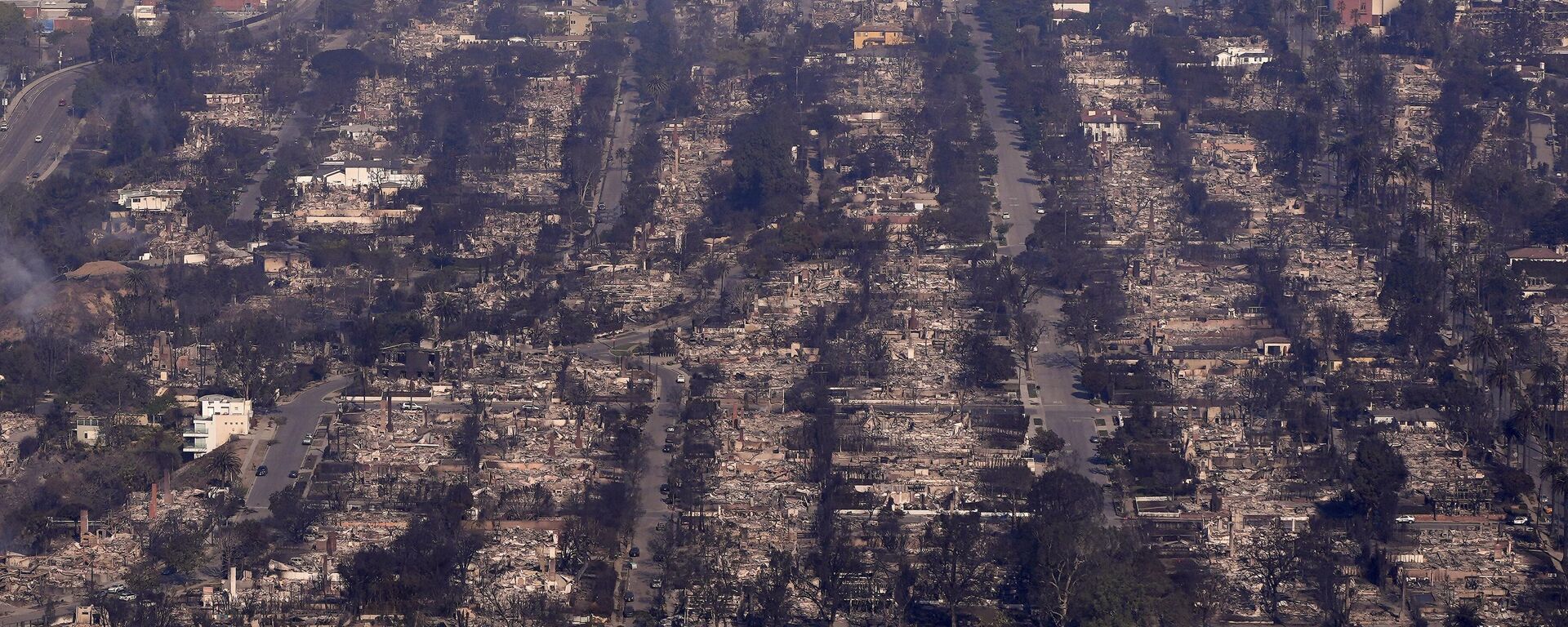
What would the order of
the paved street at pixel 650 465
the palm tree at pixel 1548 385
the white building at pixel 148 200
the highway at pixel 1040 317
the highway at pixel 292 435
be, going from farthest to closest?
the white building at pixel 148 200 → the palm tree at pixel 1548 385 → the highway at pixel 1040 317 → the highway at pixel 292 435 → the paved street at pixel 650 465

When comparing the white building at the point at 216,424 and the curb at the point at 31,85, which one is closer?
the white building at the point at 216,424

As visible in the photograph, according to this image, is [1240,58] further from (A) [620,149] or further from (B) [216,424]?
(B) [216,424]

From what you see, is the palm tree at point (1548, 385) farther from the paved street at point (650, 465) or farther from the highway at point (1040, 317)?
the paved street at point (650, 465)

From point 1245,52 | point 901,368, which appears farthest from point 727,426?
point 1245,52

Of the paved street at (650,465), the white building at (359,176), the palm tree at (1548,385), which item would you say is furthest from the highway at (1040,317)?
the white building at (359,176)

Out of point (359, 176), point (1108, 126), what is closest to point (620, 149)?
point (359, 176)

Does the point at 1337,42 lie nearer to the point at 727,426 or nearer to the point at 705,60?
the point at 705,60
